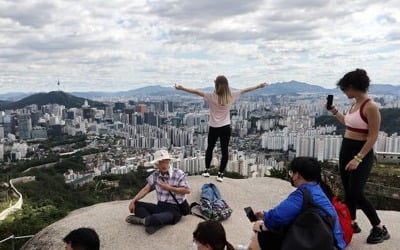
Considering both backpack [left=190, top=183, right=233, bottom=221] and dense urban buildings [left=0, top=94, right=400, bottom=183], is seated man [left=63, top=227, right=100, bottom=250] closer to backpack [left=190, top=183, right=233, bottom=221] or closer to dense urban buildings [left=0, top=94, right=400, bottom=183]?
backpack [left=190, top=183, right=233, bottom=221]

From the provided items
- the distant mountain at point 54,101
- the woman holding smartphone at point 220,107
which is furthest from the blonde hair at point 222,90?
the distant mountain at point 54,101

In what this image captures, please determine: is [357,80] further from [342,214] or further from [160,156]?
[160,156]

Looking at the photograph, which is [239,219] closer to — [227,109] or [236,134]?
[227,109]

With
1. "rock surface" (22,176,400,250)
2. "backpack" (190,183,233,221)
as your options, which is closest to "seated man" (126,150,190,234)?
"rock surface" (22,176,400,250)

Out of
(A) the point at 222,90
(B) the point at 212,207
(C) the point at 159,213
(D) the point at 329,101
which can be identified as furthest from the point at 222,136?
(D) the point at 329,101

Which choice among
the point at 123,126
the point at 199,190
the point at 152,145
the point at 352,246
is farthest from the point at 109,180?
the point at 123,126
